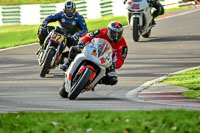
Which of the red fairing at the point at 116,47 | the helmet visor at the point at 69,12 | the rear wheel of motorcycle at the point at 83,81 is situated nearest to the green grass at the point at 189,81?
the red fairing at the point at 116,47

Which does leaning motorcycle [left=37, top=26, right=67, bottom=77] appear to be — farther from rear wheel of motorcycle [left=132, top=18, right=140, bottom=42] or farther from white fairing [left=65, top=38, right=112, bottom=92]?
rear wheel of motorcycle [left=132, top=18, right=140, bottom=42]

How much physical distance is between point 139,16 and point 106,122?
1302cm

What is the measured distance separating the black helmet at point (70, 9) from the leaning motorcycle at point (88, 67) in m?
4.51

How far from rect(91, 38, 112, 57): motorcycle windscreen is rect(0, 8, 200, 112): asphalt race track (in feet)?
2.92

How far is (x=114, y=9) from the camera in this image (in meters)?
32.8

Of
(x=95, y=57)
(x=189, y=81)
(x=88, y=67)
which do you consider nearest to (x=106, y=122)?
(x=88, y=67)

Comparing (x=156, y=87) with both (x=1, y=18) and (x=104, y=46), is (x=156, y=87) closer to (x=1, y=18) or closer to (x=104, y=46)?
(x=104, y=46)

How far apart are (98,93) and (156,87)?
1298 millimetres

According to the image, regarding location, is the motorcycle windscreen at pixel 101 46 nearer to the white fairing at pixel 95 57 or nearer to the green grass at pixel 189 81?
the white fairing at pixel 95 57

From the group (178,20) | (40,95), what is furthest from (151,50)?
(40,95)

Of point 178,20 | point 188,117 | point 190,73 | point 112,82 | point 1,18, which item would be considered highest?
point 188,117

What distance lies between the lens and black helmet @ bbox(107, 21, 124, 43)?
12922mm

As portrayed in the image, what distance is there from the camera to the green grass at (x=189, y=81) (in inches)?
502

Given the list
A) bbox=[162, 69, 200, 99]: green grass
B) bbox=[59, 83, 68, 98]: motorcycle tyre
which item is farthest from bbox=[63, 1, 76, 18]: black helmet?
bbox=[59, 83, 68, 98]: motorcycle tyre
